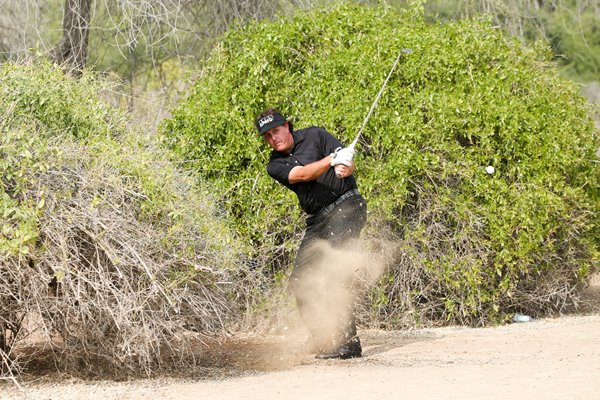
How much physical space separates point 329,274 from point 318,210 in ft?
1.57

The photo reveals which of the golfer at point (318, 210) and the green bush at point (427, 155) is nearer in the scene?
the golfer at point (318, 210)

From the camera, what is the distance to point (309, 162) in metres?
7.73

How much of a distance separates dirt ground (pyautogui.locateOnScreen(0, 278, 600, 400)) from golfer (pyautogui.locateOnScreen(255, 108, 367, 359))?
20 centimetres

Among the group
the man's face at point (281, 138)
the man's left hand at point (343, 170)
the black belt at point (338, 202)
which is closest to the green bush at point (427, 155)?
the black belt at point (338, 202)

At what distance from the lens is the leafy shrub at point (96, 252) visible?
21.3ft

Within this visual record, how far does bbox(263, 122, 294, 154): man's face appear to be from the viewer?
782 centimetres

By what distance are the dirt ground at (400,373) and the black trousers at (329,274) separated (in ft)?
0.78

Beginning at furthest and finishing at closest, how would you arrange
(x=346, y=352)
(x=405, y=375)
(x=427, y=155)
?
1. (x=427, y=155)
2. (x=346, y=352)
3. (x=405, y=375)

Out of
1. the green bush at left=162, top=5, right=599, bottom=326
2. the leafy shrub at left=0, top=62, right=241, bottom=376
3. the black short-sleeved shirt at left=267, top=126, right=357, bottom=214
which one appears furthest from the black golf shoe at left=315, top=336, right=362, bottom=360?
the green bush at left=162, top=5, right=599, bottom=326

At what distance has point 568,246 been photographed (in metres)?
9.62

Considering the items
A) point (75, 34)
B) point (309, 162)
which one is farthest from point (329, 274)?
point (75, 34)

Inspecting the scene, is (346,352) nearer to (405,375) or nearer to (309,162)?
(405,375)

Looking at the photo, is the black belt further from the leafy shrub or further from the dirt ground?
the dirt ground

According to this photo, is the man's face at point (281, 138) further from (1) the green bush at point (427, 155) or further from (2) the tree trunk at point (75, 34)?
(2) the tree trunk at point (75, 34)
